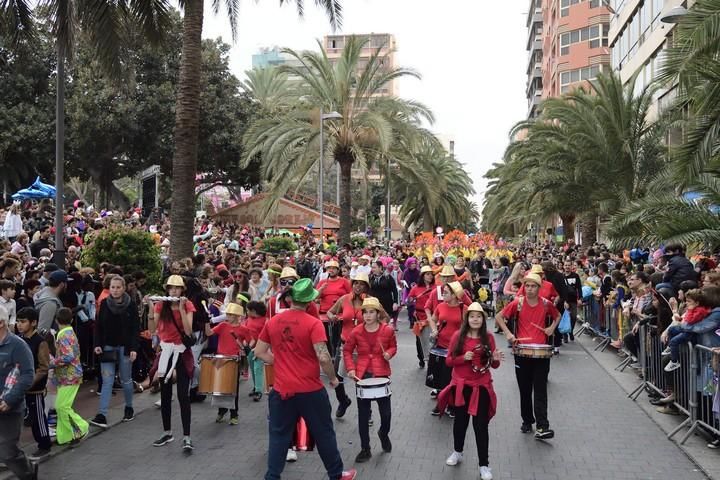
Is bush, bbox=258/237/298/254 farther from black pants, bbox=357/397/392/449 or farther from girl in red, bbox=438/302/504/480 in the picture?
girl in red, bbox=438/302/504/480

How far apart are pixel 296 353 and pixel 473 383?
6.16 feet

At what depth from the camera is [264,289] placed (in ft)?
40.4

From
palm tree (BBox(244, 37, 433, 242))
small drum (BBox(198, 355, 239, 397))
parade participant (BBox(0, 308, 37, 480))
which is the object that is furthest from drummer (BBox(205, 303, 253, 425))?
palm tree (BBox(244, 37, 433, 242))

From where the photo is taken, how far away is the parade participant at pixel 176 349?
24.5 feet

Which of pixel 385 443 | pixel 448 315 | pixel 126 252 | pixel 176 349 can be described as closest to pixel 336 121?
pixel 126 252

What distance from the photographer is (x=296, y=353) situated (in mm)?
5707

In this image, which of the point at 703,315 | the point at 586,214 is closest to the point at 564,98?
the point at 586,214

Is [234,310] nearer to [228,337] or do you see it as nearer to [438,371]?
[228,337]

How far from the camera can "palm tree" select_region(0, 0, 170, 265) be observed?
37.6 feet

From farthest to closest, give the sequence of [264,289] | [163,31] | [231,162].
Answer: [231,162] → [163,31] → [264,289]

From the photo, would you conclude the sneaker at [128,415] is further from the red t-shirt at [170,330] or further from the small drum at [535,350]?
the small drum at [535,350]

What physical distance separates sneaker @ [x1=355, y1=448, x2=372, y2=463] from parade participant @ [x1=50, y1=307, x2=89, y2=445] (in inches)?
111

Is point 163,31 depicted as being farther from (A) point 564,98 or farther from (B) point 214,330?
(A) point 564,98

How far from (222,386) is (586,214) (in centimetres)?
2198
